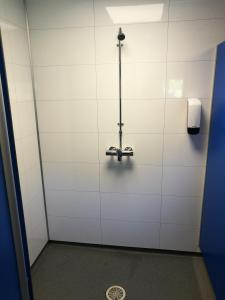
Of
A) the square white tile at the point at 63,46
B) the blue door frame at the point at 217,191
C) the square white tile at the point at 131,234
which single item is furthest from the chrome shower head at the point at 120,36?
the square white tile at the point at 131,234

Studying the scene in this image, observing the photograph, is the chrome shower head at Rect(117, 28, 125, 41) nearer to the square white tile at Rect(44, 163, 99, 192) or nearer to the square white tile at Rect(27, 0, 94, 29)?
the square white tile at Rect(27, 0, 94, 29)

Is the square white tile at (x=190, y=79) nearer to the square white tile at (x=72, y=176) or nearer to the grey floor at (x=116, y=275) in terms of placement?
the square white tile at (x=72, y=176)

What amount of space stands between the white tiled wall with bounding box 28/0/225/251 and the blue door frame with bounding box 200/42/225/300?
136 millimetres

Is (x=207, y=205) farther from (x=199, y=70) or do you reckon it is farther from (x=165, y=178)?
(x=199, y=70)

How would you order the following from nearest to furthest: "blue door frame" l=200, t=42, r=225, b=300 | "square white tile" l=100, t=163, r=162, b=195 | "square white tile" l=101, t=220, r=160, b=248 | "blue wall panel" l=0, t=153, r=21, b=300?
"blue wall panel" l=0, t=153, r=21, b=300 → "blue door frame" l=200, t=42, r=225, b=300 → "square white tile" l=100, t=163, r=162, b=195 → "square white tile" l=101, t=220, r=160, b=248

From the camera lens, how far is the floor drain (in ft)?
6.04

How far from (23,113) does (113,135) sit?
0.85 meters

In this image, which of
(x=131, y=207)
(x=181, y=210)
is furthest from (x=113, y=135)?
(x=181, y=210)

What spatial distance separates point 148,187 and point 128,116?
0.74 metres

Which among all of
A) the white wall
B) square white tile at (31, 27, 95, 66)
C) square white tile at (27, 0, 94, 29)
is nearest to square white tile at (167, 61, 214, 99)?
square white tile at (31, 27, 95, 66)

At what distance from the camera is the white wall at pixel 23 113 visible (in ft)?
5.84

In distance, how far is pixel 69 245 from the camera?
2514 millimetres

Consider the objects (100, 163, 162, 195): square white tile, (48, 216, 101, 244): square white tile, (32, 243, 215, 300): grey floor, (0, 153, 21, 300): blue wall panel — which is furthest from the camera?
(48, 216, 101, 244): square white tile

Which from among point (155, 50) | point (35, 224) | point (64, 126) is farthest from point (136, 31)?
point (35, 224)
